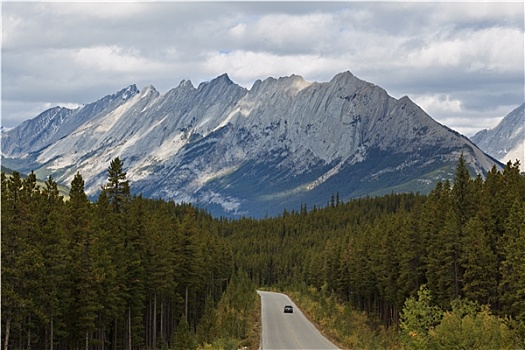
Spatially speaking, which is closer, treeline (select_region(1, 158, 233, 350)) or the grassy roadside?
treeline (select_region(1, 158, 233, 350))

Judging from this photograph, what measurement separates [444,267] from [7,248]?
145ft

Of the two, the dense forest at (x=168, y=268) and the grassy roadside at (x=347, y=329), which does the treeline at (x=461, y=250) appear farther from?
the grassy roadside at (x=347, y=329)

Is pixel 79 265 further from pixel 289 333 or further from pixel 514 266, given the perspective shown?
pixel 514 266

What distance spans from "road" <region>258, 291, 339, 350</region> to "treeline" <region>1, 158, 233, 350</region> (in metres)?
9.43

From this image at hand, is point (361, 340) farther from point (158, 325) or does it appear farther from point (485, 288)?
point (158, 325)

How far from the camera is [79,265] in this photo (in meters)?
51.2

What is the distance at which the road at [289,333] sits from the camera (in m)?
62.0

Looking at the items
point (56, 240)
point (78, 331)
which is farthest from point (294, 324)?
point (56, 240)

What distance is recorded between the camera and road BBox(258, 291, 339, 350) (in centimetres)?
6202

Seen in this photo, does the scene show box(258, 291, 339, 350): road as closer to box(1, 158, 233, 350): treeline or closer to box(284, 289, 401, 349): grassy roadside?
box(284, 289, 401, 349): grassy roadside

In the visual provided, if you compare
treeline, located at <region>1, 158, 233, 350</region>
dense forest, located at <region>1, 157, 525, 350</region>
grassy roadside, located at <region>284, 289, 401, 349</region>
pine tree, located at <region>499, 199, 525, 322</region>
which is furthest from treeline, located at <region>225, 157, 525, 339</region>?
treeline, located at <region>1, 158, 233, 350</region>

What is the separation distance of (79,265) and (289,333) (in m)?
27.9

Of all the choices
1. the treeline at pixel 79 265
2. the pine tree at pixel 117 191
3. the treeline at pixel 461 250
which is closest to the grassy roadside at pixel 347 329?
the treeline at pixel 461 250

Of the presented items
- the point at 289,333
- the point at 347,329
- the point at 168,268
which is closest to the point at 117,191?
the point at 168,268
